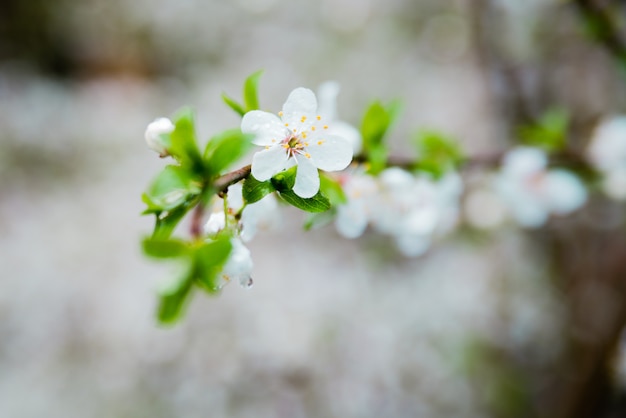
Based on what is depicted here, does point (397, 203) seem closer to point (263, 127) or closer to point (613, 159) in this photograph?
point (263, 127)

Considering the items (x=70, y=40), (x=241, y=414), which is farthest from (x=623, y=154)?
(x=70, y=40)

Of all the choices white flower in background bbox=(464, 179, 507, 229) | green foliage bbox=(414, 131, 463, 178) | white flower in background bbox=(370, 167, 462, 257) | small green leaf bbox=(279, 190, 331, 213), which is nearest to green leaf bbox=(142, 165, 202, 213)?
small green leaf bbox=(279, 190, 331, 213)

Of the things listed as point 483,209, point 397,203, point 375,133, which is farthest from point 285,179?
point 483,209

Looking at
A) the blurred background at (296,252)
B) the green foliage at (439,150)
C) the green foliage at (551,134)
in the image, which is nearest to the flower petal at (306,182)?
the green foliage at (439,150)

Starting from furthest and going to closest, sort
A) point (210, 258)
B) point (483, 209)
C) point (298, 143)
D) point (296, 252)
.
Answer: point (296, 252), point (483, 209), point (298, 143), point (210, 258)

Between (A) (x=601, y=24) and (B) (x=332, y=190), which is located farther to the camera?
(A) (x=601, y=24)

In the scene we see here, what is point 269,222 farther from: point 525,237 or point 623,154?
point 525,237
